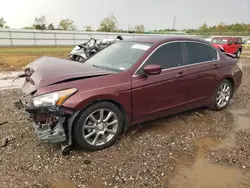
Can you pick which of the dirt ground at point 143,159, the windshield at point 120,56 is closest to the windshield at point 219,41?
the dirt ground at point 143,159

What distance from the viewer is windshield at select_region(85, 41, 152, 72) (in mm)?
3922

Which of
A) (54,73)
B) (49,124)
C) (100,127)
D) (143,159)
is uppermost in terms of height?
(54,73)

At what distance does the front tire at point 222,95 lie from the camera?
16.8 ft

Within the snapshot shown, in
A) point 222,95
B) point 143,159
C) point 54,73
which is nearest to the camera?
point 143,159

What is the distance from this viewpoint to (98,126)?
346cm

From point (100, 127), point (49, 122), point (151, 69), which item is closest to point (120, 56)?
point (151, 69)

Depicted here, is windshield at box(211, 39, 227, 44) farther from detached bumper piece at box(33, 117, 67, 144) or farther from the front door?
detached bumper piece at box(33, 117, 67, 144)

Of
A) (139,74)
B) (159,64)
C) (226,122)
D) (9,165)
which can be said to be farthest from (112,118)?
(226,122)

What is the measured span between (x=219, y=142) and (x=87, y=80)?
2347 millimetres

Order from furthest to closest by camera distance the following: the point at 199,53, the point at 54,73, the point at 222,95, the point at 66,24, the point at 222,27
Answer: the point at 222,27, the point at 66,24, the point at 222,95, the point at 199,53, the point at 54,73

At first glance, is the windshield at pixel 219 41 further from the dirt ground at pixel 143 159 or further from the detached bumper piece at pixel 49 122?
the detached bumper piece at pixel 49 122

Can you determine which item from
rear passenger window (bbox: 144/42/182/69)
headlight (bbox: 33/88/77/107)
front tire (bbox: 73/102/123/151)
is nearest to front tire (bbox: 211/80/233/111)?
rear passenger window (bbox: 144/42/182/69)

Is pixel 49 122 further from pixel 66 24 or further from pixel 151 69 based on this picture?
pixel 66 24

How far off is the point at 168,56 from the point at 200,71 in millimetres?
806
